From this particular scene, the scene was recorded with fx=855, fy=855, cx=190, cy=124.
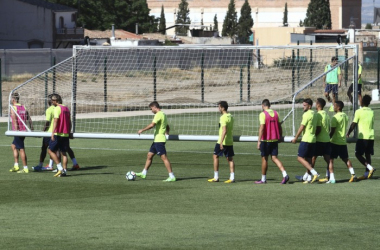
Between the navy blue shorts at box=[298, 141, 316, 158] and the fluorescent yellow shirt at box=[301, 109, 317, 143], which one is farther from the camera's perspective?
the navy blue shorts at box=[298, 141, 316, 158]

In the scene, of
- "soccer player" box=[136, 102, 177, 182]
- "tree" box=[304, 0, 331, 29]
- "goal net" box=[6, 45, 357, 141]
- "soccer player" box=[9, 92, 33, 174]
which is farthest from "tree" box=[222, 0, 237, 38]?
"soccer player" box=[136, 102, 177, 182]

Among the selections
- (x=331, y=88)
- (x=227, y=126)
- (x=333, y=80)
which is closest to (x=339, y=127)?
(x=227, y=126)

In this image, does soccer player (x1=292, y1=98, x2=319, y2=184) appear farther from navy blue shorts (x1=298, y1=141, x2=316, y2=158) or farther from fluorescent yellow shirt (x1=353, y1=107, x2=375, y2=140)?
fluorescent yellow shirt (x1=353, y1=107, x2=375, y2=140)

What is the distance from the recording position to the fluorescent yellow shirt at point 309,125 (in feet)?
57.2

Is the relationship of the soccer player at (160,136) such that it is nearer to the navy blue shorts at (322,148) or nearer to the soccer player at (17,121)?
the navy blue shorts at (322,148)

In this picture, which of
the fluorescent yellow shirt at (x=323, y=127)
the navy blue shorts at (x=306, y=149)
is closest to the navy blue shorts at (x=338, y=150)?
the fluorescent yellow shirt at (x=323, y=127)

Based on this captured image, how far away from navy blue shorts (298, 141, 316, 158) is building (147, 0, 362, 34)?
458ft

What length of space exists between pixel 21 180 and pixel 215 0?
15184cm

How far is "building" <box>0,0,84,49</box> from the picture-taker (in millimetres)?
78938

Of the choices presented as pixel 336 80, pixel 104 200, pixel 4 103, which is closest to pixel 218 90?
pixel 4 103

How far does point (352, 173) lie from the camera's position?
58.4ft

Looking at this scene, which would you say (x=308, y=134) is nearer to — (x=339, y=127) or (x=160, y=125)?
(x=339, y=127)

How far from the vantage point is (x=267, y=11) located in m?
164

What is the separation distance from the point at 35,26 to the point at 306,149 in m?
67.4
